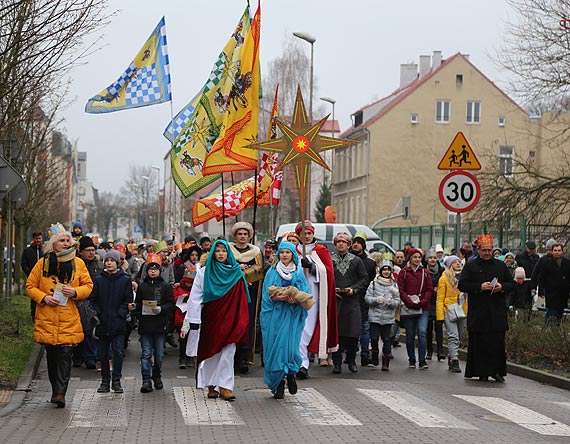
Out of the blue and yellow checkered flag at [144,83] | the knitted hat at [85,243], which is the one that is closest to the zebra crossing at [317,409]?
the knitted hat at [85,243]

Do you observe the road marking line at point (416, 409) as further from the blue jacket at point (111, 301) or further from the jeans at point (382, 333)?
the jeans at point (382, 333)

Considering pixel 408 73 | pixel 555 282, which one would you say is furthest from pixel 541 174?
pixel 408 73

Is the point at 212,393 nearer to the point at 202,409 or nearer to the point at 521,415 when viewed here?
the point at 202,409

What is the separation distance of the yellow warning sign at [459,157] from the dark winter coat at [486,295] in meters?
2.40

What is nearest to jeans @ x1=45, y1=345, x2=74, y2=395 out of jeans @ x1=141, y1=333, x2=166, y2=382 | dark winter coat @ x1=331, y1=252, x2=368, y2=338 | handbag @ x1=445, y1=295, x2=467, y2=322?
jeans @ x1=141, y1=333, x2=166, y2=382

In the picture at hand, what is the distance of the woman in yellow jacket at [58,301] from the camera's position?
11.9 meters

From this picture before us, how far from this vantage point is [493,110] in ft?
238

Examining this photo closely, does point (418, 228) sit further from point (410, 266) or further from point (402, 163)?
point (402, 163)

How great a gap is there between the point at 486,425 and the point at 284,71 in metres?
59.8

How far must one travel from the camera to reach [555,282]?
19891 millimetres

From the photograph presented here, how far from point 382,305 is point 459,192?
6.92 ft

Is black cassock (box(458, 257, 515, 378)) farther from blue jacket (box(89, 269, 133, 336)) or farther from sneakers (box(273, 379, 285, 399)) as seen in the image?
blue jacket (box(89, 269, 133, 336))

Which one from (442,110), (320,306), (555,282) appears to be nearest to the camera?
(320,306)

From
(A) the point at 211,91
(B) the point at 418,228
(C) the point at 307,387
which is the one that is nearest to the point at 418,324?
(C) the point at 307,387
